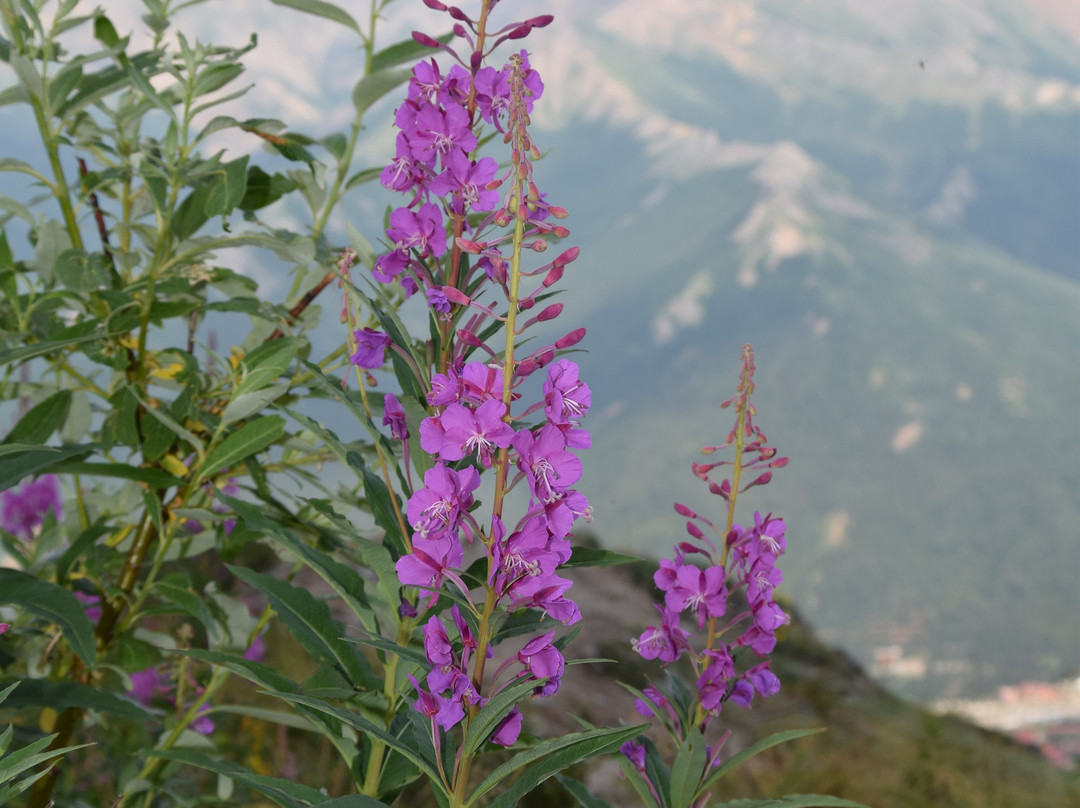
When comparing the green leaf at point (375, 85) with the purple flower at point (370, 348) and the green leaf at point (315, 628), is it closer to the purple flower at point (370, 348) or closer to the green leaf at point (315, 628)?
the purple flower at point (370, 348)

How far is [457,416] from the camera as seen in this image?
0.94 meters

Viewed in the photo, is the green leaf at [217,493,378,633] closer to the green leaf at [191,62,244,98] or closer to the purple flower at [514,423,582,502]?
the purple flower at [514,423,582,502]

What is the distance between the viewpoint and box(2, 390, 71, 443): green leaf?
170 centimetres

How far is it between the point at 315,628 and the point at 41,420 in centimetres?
84

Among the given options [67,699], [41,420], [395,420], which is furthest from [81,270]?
[395,420]

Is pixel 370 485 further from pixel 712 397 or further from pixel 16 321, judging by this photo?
pixel 712 397

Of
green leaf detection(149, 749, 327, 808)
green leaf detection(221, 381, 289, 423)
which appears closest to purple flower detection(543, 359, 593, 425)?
green leaf detection(149, 749, 327, 808)

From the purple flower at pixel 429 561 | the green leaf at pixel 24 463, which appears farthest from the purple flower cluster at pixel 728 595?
the green leaf at pixel 24 463

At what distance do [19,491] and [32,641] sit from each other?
1397 millimetres

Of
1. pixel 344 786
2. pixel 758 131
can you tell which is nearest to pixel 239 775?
pixel 344 786

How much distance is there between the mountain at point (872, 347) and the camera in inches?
4409

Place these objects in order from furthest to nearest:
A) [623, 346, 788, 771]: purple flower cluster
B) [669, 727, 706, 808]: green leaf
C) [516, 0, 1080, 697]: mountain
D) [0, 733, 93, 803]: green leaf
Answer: [516, 0, 1080, 697]: mountain
[623, 346, 788, 771]: purple flower cluster
[669, 727, 706, 808]: green leaf
[0, 733, 93, 803]: green leaf

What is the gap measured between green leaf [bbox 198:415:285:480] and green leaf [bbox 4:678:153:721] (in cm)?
44

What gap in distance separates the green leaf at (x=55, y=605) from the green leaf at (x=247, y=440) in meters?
0.30
